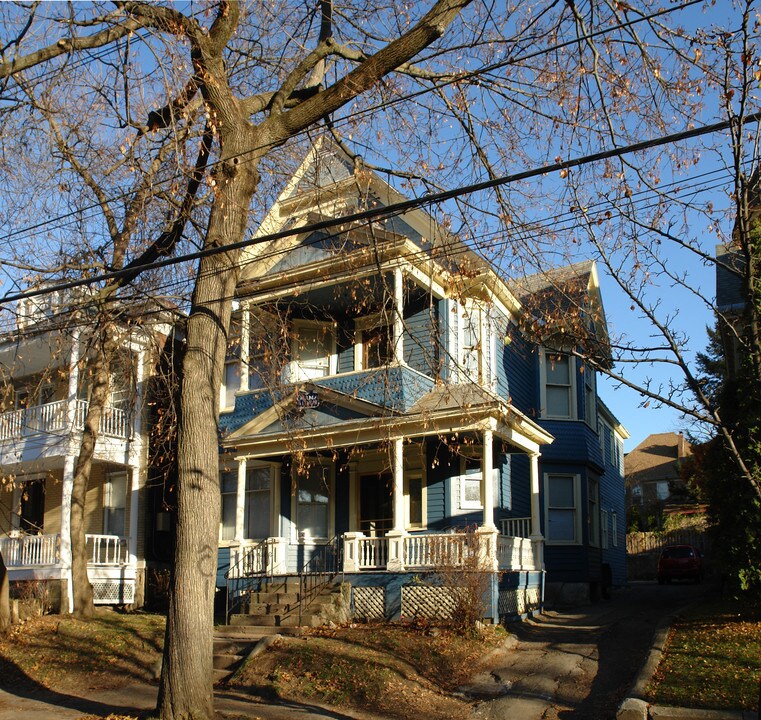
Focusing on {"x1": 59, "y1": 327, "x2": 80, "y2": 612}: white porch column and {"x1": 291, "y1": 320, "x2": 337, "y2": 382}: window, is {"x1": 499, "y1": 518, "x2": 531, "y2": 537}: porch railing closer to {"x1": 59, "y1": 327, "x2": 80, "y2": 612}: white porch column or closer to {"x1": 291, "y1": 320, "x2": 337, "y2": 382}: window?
{"x1": 291, "y1": 320, "x2": 337, "y2": 382}: window

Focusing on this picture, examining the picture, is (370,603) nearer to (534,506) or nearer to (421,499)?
(421,499)

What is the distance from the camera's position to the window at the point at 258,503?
2103cm

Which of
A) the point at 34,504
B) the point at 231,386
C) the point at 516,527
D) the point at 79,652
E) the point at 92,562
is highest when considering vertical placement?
the point at 231,386

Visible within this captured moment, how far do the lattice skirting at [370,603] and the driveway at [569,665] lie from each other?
260cm

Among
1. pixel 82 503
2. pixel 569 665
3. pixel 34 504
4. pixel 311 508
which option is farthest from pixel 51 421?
pixel 569 665

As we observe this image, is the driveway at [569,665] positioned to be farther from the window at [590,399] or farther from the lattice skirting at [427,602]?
the window at [590,399]

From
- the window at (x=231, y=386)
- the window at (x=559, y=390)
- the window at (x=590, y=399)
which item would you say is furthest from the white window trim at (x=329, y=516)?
the window at (x=590, y=399)

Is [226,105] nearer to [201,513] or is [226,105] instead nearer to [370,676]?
[201,513]

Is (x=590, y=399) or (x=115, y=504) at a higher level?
(x=590, y=399)

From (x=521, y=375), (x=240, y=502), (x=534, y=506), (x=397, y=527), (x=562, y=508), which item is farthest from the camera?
(x=521, y=375)

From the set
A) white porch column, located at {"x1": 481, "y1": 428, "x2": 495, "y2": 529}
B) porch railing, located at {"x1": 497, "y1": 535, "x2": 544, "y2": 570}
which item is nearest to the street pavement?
porch railing, located at {"x1": 497, "y1": 535, "x2": 544, "y2": 570}

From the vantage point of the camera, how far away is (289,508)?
67.3ft

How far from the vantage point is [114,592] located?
903 inches

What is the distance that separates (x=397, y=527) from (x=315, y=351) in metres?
5.94
